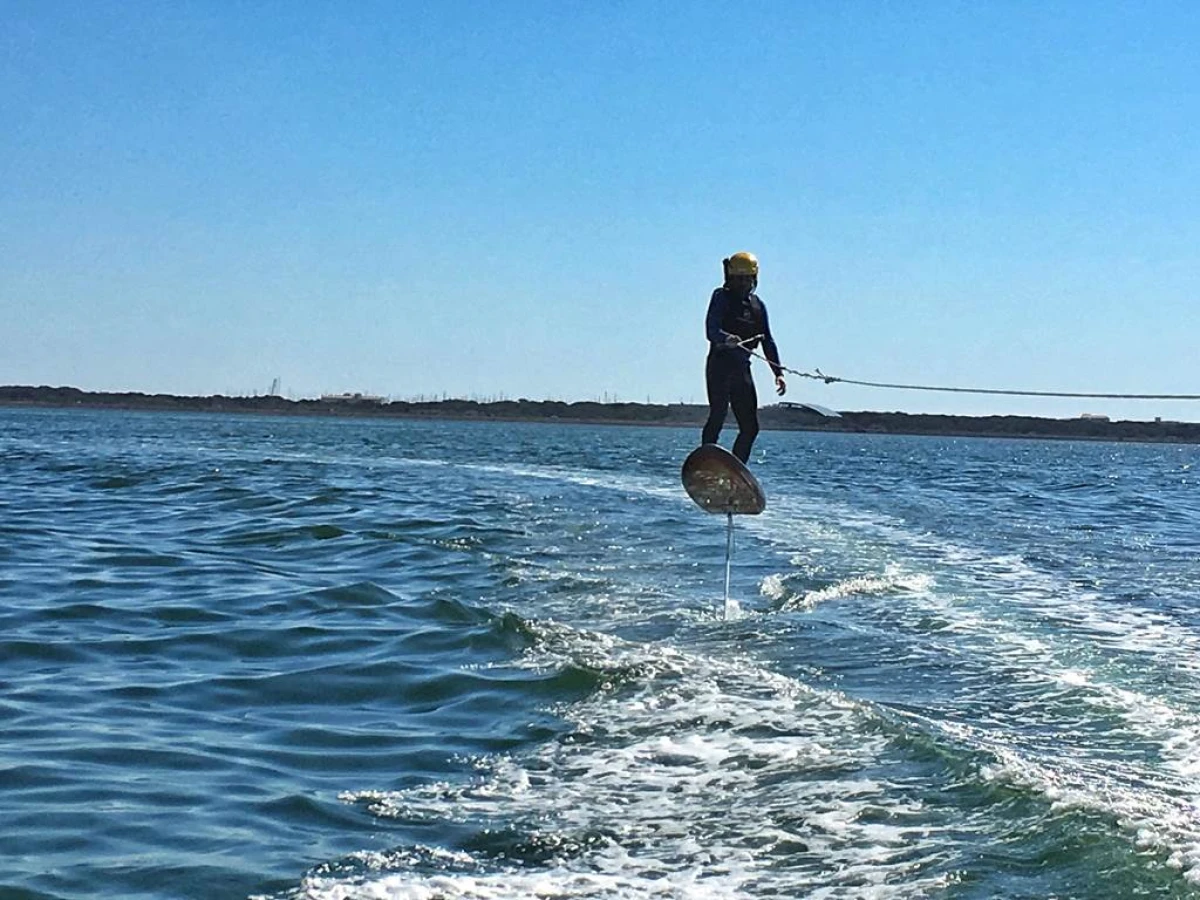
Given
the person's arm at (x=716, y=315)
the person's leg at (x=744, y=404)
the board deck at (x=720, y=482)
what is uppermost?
the person's arm at (x=716, y=315)

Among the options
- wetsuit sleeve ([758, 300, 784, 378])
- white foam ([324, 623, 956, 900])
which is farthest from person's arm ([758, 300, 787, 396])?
white foam ([324, 623, 956, 900])

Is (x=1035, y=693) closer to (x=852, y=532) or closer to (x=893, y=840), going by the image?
(x=893, y=840)

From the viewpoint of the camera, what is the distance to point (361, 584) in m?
12.6

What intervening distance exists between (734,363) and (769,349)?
465 mm

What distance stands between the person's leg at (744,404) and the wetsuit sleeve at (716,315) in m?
0.39

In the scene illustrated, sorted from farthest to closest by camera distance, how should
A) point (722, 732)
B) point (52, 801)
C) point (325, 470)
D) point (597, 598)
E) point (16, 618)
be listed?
point (325, 470) → point (597, 598) → point (16, 618) → point (722, 732) → point (52, 801)

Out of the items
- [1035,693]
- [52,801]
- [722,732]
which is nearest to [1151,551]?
[1035,693]

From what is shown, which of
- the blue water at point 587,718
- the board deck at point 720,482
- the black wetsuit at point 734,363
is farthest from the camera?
the black wetsuit at point 734,363

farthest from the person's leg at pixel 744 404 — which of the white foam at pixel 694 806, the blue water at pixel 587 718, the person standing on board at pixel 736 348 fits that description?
the white foam at pixel 694 806

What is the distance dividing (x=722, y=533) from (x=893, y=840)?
12745 mm

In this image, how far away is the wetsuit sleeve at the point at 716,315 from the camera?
41.7 feet

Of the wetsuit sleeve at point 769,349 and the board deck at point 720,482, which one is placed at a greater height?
the wetsuit sleeve at point 769,349

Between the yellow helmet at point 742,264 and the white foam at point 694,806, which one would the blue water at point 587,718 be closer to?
the white foam at point 694,806

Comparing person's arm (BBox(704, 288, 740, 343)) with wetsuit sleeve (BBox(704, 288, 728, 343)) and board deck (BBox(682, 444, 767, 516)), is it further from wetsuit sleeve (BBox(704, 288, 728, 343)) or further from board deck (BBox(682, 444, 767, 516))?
board deck (BBox(682, 444, 767, 516))
